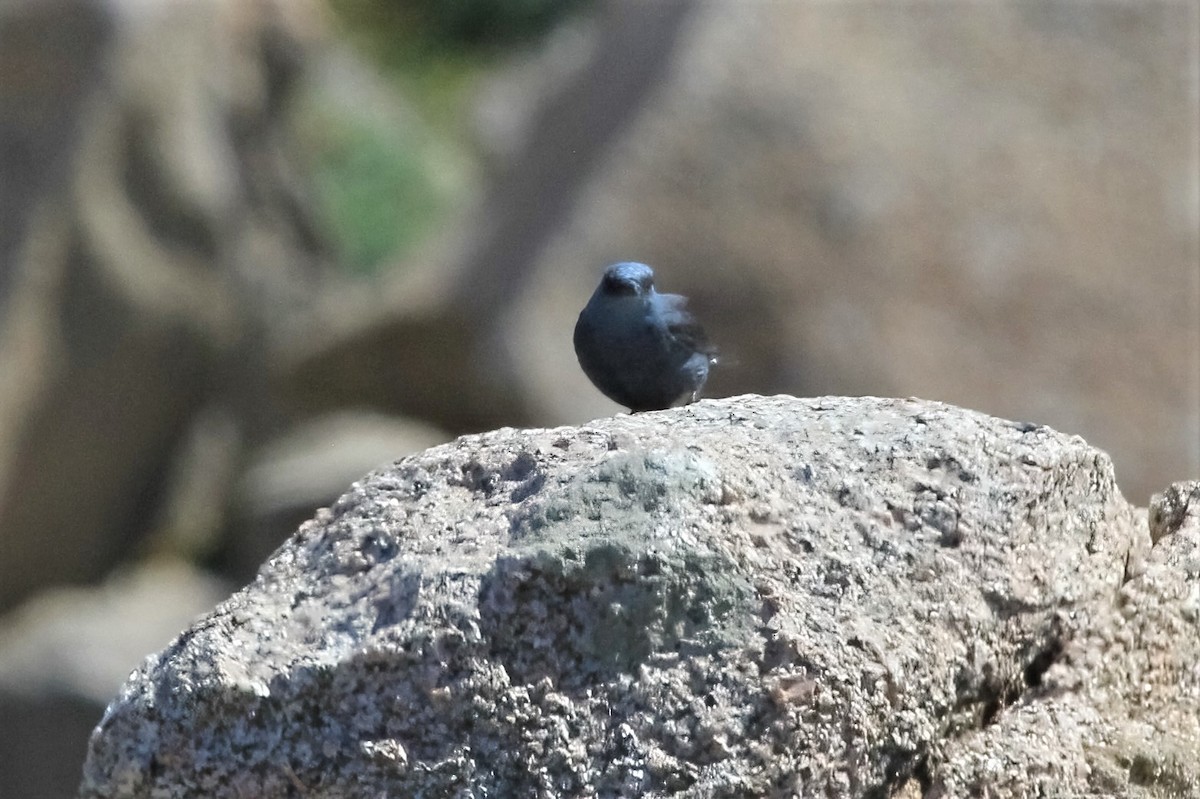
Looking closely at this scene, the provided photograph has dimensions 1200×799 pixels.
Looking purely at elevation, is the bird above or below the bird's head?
below

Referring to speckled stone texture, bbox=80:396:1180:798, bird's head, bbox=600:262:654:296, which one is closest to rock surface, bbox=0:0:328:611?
bird's head, bbox=600:262:654:296

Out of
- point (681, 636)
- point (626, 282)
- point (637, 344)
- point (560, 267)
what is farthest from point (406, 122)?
point (681, 636)

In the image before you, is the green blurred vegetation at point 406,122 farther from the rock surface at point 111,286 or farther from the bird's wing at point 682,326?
the bird's wing at point 682,326

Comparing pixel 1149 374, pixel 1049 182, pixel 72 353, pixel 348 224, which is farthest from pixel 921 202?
pixel 348 224

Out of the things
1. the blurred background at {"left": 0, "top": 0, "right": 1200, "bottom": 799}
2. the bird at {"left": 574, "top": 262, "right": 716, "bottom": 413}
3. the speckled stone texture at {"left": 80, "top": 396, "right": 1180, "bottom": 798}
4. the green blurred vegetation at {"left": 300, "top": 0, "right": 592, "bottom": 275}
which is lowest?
the speckled stone texture at {"left": 80, "top": 396, "right": 1180, "bottom": 798}

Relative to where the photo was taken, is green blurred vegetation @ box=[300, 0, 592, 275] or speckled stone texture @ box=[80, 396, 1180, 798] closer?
speckled stone texture @ box=[80, 396, 1180, 798]

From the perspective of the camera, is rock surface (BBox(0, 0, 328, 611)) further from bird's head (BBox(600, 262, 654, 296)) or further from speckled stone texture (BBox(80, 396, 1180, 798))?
speckled stone texture (BBox(80, 396, 1180, 798))
